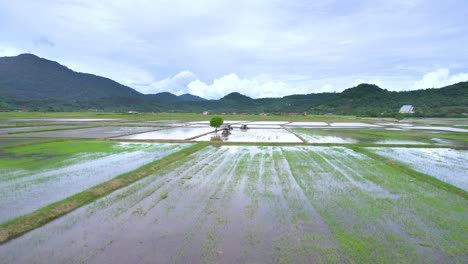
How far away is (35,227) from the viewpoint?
7914 mm

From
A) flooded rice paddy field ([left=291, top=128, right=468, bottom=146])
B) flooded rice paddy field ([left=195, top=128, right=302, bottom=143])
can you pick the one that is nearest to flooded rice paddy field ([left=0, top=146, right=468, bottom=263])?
flooded rice paddy field ([left=195, top=128, right=302, bottom=143])

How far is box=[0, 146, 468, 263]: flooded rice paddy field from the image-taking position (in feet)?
21.1

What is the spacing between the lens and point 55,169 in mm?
15039

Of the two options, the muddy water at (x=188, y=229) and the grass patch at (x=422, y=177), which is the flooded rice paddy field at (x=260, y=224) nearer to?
the muddy water at (x=188, y=229)

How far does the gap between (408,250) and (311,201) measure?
12.9 ft

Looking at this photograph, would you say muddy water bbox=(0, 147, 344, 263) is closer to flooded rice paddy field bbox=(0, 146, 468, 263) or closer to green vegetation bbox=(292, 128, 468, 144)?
flooded rice paddy field bbox=(0, 146, 468, 263)

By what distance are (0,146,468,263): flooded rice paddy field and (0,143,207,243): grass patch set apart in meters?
0.42

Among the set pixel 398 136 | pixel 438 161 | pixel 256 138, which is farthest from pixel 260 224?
pixel 398 136

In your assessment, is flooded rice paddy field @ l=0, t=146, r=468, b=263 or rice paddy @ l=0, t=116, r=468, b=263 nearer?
flooded rice paddy field @ l=0, t=146, r=468, b=263

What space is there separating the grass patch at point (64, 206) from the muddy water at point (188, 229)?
411 millimetres

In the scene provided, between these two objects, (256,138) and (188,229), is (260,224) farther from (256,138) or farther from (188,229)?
(256,138)

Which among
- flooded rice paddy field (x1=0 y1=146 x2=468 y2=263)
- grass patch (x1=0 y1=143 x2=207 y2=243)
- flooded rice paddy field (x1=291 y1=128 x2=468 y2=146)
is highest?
flooded rice paddy field (x1=291 y1=128 x2=468 y2=146)

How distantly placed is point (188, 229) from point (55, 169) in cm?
1175

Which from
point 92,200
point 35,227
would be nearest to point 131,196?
point 92,200
